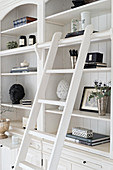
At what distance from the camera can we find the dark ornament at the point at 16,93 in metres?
3.40

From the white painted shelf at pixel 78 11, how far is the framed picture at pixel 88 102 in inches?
30.5

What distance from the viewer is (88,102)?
101 inches

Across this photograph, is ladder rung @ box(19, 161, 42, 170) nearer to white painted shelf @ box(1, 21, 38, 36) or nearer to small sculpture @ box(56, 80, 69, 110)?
small sculpture @ box(56, 80, 69, 110)

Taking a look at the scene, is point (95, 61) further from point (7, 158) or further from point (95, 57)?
point (7, 158)

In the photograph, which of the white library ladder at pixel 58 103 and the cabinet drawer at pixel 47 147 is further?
the cabinet drawer at pixel 47 147

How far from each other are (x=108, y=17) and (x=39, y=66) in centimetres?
87

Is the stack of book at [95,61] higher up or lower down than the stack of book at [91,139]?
higher up

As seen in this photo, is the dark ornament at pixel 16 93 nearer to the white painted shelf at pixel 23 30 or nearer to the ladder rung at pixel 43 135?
the white painted shelf at pixel 23 30

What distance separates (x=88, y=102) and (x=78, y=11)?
0.91 m

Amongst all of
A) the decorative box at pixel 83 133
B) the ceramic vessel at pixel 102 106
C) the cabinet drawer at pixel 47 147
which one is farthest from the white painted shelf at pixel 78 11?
the cabinet drawer at pixel 47 147

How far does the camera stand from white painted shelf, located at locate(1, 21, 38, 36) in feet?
9.73

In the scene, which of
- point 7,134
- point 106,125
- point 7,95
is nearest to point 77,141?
point 106,125

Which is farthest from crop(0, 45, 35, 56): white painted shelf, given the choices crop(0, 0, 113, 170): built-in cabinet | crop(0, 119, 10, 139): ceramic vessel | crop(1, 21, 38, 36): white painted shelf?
crop(0, 119, 10, 139): ceramic vessel

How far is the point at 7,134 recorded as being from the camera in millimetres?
3047
